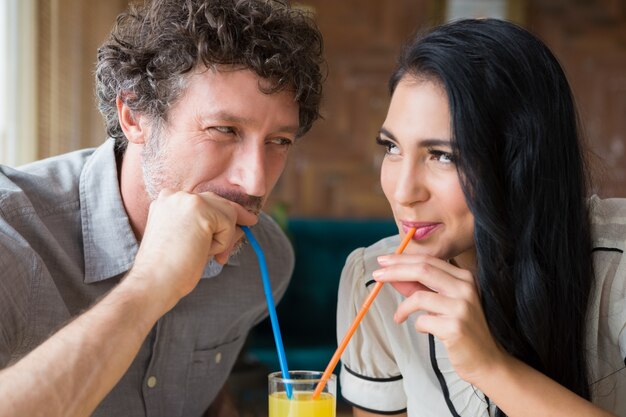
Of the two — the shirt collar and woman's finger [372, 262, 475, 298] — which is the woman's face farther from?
the shirt collar

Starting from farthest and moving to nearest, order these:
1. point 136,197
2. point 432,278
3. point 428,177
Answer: point 136,197 < point 428,177 < point 432,278

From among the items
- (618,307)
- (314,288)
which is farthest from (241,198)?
(314,288)

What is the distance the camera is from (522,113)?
1.50 meters

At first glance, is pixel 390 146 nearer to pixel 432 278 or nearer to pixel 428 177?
pixel 428 177

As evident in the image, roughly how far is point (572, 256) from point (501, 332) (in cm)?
21

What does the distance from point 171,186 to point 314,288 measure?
3.00 meters

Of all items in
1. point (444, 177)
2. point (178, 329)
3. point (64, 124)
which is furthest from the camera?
point (64, 124)

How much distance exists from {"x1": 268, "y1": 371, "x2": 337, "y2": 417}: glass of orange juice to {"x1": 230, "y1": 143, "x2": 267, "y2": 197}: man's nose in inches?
16.3

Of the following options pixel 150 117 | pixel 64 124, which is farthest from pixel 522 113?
pixel 64 124

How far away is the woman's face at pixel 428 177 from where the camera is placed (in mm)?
1489

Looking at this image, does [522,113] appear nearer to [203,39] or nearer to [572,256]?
[572,256]

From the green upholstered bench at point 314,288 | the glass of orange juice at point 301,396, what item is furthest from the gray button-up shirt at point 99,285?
the green upholstered bench at point 314,288

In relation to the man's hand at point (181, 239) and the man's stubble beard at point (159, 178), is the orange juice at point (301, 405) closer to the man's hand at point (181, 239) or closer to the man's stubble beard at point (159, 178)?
the man's hand at point (181, 239)

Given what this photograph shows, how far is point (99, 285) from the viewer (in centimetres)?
165
